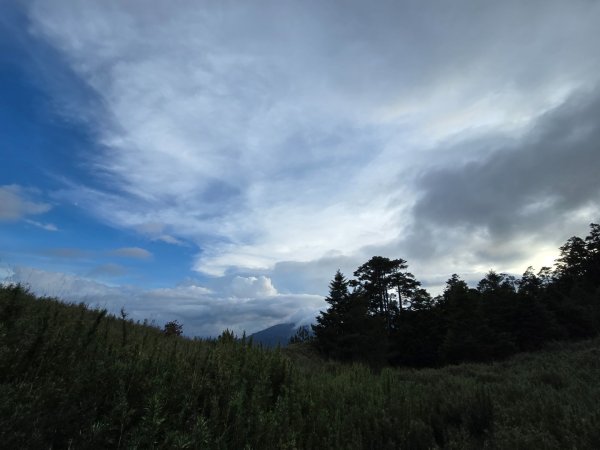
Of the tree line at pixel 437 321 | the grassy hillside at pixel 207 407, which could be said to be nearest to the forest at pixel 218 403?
the grassy hillside at pixel 207 407

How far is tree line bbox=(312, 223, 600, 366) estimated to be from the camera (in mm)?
36750

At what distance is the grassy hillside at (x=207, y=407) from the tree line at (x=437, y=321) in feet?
93.5

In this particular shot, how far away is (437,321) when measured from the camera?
47.2 m

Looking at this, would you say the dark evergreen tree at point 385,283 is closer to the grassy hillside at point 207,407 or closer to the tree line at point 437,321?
the tree line at point 437,321

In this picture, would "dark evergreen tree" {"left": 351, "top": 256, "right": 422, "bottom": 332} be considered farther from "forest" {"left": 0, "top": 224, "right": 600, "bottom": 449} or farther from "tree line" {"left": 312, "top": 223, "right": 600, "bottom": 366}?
"forest" {"left": 0, "top": 224, "right": 600, "bottom": 449}

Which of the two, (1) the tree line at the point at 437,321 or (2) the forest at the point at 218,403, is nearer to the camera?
(2) the forest at the point at 218,403

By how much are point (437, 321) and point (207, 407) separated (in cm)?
4706

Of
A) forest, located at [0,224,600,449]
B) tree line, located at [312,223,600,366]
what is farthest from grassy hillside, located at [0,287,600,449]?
tree line, located at [312,223,600,366]

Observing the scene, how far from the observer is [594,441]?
4418mm

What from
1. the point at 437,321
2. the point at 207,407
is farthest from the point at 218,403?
the point at 437,321

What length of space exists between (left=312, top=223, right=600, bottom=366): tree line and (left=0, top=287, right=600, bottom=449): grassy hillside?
1122 inches

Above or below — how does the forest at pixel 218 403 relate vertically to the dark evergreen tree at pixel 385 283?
below

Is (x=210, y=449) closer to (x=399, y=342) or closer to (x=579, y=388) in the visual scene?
(x=579, y=388)

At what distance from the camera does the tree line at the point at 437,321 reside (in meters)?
36.8
